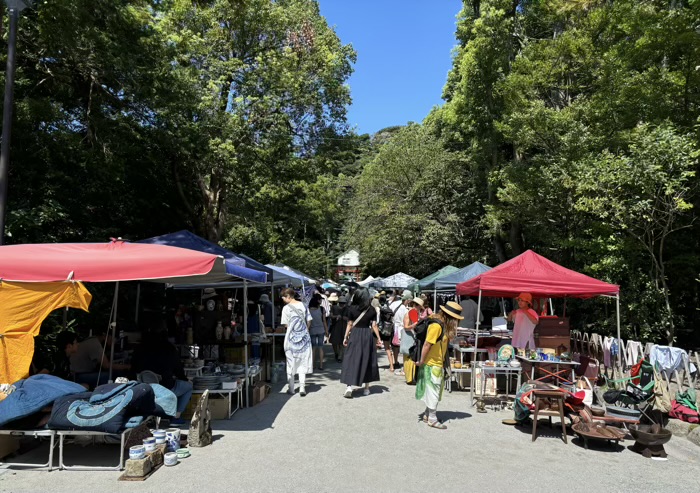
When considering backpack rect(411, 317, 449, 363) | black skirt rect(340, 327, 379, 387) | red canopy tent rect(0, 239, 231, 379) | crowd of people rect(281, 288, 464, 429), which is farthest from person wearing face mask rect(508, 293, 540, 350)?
red canopy tent rect(0, 239, 231, 379)

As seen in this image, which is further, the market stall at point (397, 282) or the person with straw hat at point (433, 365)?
the market stall at point (397, 282)

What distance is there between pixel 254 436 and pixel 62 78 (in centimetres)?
1011

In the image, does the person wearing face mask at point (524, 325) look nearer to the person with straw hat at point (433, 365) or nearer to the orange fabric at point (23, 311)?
the person with straw hat at point (433, 365)

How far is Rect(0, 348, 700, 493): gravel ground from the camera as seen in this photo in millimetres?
5035

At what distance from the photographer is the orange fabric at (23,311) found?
5797 mm

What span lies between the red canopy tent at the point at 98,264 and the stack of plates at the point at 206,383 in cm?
199

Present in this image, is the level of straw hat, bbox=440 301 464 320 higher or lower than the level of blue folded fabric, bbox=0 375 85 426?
higher

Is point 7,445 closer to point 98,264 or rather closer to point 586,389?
point 98,264

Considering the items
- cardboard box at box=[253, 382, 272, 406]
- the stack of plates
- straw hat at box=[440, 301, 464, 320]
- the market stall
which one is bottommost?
cardboard box at box=[253, 382, 272, 406]

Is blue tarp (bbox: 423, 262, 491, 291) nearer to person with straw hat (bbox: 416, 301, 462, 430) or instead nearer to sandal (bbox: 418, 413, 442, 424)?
sandal (bbox: 418, 413, 442, 424)

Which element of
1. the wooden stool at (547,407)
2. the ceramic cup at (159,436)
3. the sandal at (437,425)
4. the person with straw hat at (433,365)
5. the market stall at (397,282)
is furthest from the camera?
the market stall at (397,282)

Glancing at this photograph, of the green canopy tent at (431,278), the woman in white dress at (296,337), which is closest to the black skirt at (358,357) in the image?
the woman in white dress at (296,337)

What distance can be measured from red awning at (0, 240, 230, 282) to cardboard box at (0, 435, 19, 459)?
171cm

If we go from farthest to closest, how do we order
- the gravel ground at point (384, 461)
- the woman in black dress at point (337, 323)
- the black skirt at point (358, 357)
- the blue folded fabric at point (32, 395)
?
the woman in black dress at point (337, 323), the black skirt at point (358, 357), the blue folded fabric at point (32, 395), the gravel ground at point (384, 461)
